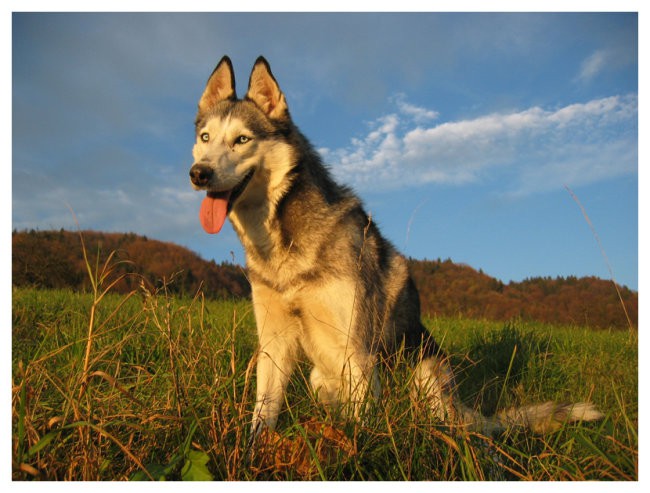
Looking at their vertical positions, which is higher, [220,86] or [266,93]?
[220,86]

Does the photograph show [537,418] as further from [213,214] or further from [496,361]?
[213,214]

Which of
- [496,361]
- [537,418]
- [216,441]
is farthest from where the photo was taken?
[496,361]

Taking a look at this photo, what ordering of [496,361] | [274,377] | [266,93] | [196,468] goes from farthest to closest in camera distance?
[496,361] → [266,93] → [274,377] → [196,468]

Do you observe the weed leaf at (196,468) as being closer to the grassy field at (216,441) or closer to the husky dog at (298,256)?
the grassy field at (216,441)

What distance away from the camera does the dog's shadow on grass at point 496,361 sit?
17.5 feet

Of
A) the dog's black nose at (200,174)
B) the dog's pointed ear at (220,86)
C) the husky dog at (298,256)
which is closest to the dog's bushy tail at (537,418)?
the husky dog at (298,256)

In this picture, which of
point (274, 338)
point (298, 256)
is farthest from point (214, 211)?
point (274, 338)

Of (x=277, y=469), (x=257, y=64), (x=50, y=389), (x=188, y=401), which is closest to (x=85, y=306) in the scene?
(x=50, y=389)

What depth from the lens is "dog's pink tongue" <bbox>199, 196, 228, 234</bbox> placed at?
12.3 feet

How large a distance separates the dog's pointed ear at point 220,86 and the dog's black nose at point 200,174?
1.36 meters

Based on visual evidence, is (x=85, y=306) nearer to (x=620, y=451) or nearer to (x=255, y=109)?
(x=255, y=109)

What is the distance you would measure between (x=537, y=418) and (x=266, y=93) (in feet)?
12.5

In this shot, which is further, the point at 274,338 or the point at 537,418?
the point at 274,338

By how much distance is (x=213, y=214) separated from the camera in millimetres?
3770
